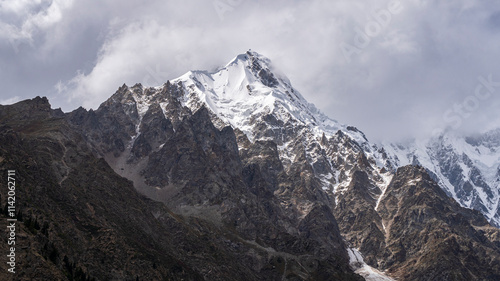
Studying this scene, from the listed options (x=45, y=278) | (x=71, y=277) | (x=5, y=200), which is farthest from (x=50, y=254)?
(x=5, y=200)

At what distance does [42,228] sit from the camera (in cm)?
18888

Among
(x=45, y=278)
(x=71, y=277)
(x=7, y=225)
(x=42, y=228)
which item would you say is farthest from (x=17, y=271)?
(x=42, y=228)

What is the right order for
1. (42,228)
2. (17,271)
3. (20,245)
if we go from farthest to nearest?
1. (42,228)
2. (20,245)
3. (17,271)

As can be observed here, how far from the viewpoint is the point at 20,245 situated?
15250 centimetres

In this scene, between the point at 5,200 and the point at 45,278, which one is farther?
the point at 5,200

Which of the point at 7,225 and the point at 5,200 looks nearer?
the point at 7,225

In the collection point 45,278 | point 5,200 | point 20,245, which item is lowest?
point 45,278

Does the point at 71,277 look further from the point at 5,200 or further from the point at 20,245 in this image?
the point at 5,200

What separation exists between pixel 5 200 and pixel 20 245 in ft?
149

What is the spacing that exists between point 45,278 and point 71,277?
23718 millimetres

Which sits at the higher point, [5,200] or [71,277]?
[5,200]

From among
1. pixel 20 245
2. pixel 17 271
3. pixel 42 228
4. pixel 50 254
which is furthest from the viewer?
pixel 42 228

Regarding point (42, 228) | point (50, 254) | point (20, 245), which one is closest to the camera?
point (20, 245)

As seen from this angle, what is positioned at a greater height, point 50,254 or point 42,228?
point 42,228
